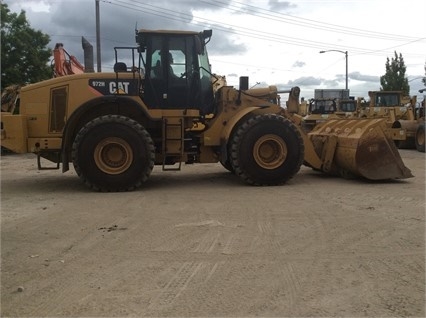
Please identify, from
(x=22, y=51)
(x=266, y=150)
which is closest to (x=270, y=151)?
(x=266, y=150)

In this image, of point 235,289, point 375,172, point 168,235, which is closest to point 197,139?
point 375,172

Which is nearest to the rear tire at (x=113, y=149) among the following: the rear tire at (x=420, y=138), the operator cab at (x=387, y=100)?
the rear tire at (x=420, y=138)

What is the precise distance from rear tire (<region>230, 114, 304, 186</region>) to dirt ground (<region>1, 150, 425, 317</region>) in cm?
87

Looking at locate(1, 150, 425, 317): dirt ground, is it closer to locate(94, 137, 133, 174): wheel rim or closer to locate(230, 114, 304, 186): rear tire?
locate(94, 137, 133, 174): wheel rim

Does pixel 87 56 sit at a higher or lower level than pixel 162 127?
higher

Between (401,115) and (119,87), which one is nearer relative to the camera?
(119,87)

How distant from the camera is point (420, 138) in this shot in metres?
20.7

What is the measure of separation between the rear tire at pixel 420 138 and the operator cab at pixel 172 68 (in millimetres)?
13856

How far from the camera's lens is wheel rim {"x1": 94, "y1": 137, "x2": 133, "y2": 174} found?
9.34m

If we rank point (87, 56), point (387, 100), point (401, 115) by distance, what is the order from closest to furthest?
1. point (87, 56)
2. point (401, 115)
3. point (387, 100)

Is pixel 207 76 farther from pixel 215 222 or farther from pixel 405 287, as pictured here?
pixel 405 287

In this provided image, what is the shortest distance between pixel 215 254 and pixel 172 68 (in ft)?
18.4

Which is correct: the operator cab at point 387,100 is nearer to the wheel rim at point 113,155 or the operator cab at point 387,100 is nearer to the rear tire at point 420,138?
the rear tire at point 420,138

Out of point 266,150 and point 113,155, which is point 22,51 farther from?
point 266,150
